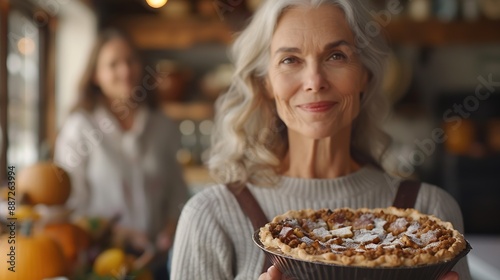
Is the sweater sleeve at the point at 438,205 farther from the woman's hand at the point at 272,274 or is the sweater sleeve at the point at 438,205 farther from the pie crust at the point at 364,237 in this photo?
the woman's hand at the point at 272,274

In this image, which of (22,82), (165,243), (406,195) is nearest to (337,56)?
(406,195)

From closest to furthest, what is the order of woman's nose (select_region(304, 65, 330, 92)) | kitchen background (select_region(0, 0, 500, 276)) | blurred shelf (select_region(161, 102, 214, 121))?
1. woman's nose (select_region(304, 65, 330, 92))
2. kitchen background (select_region(0, 0, 500, 276))
3. blurred shelf (select_region(161, 102, 214, 121))

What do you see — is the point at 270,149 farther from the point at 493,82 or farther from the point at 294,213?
the point at 493,82

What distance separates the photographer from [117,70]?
2451mm

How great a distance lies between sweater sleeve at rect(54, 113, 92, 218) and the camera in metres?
2.41

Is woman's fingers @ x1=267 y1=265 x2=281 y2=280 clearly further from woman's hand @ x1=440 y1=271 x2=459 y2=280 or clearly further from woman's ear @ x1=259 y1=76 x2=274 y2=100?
woman's ear @ x1=259 y1=76 x2=274 y2=100

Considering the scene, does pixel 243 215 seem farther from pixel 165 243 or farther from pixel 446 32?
pixel 446 32

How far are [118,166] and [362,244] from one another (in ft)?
5.44

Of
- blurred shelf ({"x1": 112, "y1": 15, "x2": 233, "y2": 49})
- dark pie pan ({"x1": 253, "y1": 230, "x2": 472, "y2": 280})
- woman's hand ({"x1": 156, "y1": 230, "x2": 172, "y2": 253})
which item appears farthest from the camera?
blurred shelf ({"x1": 112, "y1": 15, "x2": 233, "y2": 49})

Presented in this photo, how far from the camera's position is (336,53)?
1141 millimetres

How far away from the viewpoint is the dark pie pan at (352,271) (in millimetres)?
853

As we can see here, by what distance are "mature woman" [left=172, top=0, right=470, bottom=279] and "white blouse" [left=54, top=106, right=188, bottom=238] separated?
120 cm

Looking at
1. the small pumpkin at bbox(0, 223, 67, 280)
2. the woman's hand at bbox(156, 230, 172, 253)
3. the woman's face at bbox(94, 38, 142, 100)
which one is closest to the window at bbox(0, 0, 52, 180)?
the woman's face at bbox(94, 38, 142, 100)

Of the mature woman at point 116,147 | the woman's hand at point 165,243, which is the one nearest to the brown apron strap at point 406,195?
the woman's hand at point 165,243
